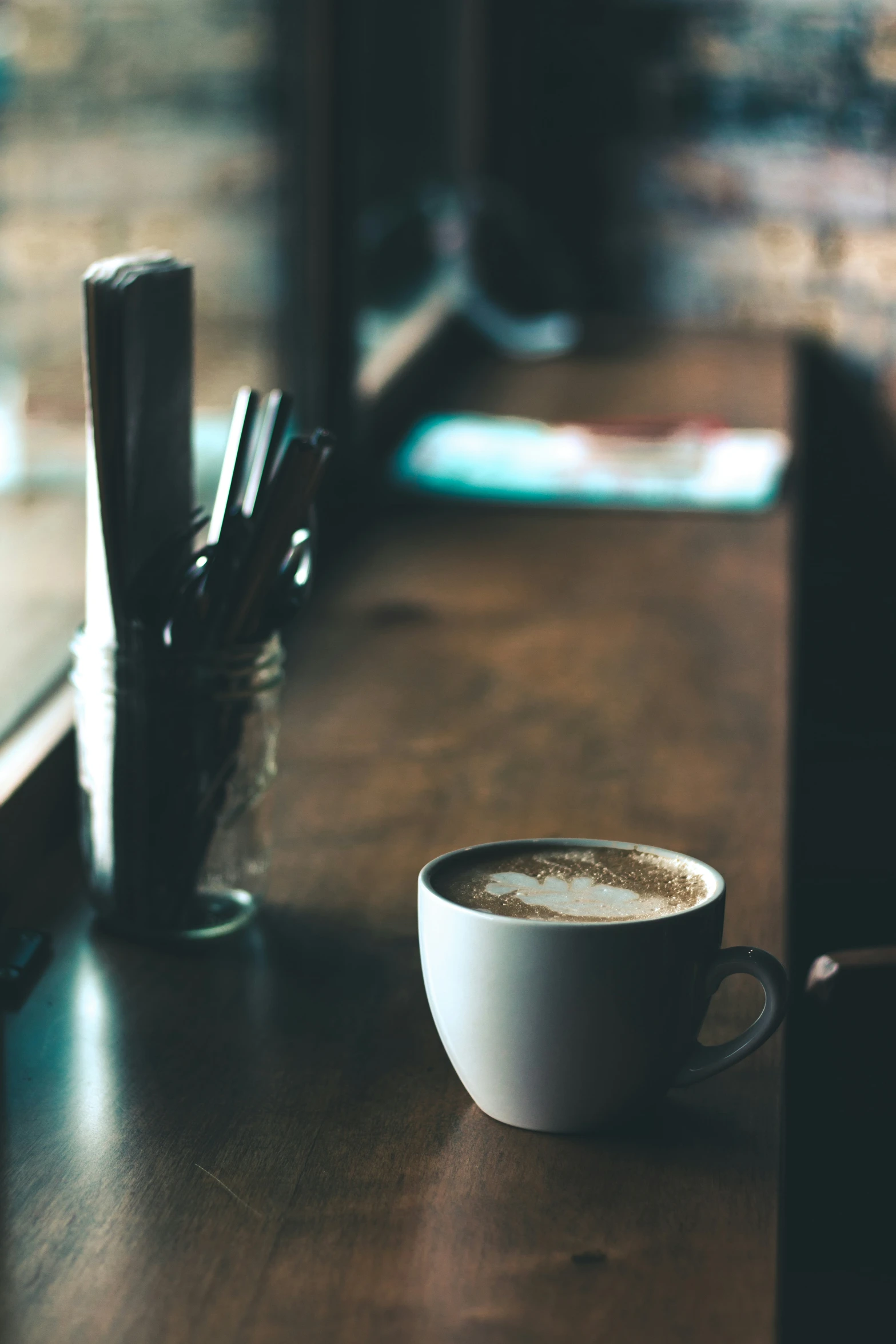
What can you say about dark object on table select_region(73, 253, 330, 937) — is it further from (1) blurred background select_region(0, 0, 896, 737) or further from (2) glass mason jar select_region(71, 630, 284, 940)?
(1) blurred background select_region(0, 0, 896, 737)

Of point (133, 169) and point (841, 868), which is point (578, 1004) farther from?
point (841, 868)

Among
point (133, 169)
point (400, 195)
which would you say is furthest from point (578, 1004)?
point (400, 195)

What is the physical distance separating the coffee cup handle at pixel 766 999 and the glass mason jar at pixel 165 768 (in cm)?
28

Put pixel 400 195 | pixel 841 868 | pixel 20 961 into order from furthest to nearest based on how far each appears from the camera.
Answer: pixel 400 195
pixel 841 868
pixel 20 961

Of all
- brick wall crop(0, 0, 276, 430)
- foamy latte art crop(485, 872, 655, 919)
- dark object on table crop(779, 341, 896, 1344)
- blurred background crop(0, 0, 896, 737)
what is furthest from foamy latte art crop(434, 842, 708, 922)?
brick wall crop(0, 0, 276, 430)

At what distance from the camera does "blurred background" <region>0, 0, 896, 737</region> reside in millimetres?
1104

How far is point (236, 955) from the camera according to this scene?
0.77 meters

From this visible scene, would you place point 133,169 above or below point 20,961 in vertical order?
above

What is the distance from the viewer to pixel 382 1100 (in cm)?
63

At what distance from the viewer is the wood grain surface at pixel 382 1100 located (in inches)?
20.0

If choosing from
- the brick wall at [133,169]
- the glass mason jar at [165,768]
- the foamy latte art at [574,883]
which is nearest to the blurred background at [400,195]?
the brick wall at [133,169]

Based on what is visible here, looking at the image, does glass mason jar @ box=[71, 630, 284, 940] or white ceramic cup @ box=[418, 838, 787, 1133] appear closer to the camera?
white ceramic cup @ box=[418, 838, 787, 1133]

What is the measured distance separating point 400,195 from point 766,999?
2.04 m

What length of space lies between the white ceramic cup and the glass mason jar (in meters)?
0.19
